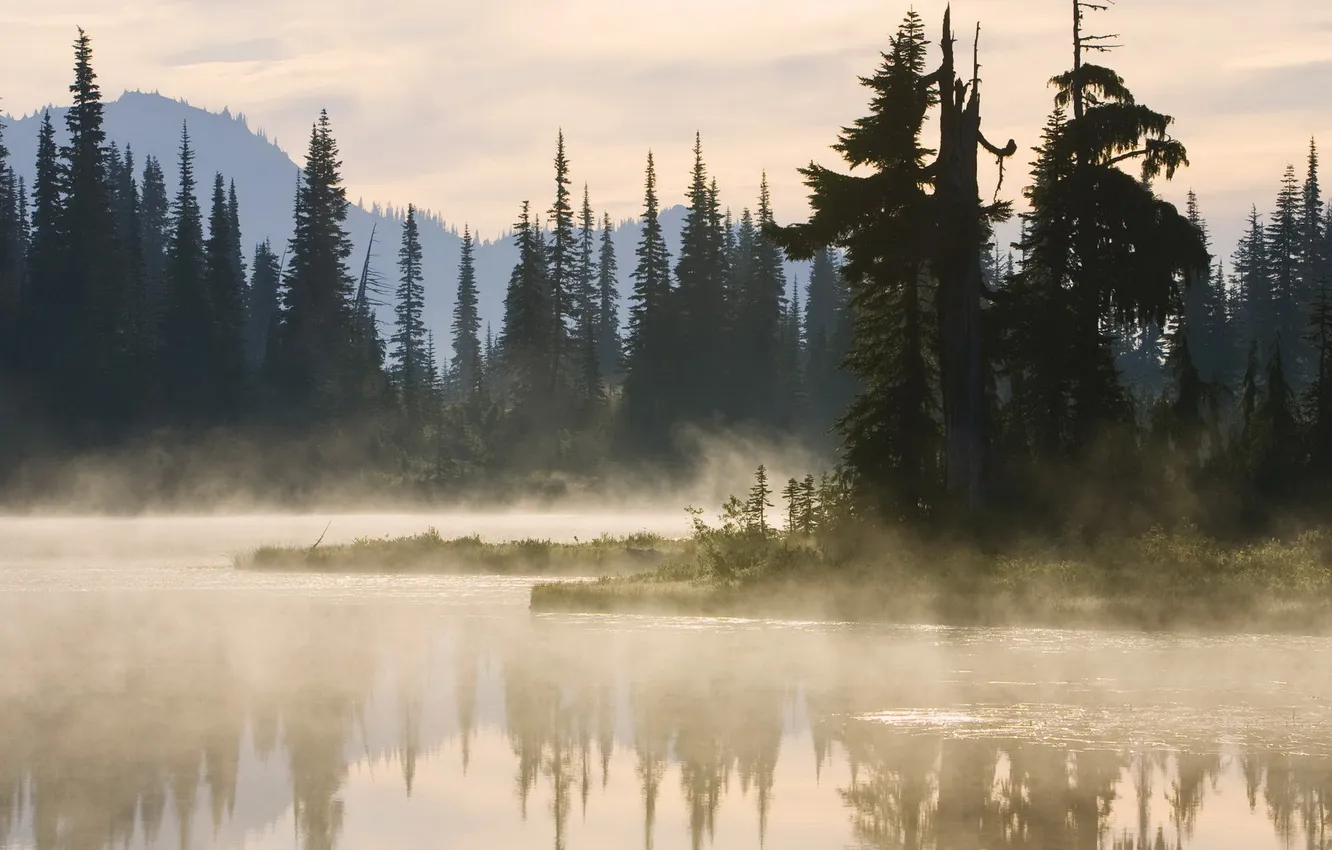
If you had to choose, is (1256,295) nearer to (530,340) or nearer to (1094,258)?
A: (530,340)

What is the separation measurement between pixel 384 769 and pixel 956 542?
2338cm

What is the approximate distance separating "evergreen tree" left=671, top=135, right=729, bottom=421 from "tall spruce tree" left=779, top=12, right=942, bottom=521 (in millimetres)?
66960

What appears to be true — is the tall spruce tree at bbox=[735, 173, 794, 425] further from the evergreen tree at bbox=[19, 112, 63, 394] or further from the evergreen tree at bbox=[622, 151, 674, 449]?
the evergreen tree at bbox=[19, 112, 63, 394]

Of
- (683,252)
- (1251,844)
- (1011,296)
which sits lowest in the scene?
(1251,844)

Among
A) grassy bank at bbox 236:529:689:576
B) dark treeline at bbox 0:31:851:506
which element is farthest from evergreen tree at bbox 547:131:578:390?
grassy bank at bbox 236:529:689:576

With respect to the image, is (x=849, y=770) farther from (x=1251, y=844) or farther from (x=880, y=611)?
(x=880, y=611)

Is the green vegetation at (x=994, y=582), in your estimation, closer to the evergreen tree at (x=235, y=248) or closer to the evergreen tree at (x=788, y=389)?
the evergreen tree at (x=788, y=389)

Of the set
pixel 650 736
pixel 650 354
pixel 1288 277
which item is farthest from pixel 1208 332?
pixel 650 736

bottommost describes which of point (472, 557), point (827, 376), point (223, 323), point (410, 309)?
point (472, 557)

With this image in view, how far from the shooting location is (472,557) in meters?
47.4

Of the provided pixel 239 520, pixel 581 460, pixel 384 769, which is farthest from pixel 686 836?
pixel 581 460

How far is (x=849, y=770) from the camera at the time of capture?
17.1m

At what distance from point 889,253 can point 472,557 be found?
14.8 metres

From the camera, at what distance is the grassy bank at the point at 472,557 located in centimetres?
4456
